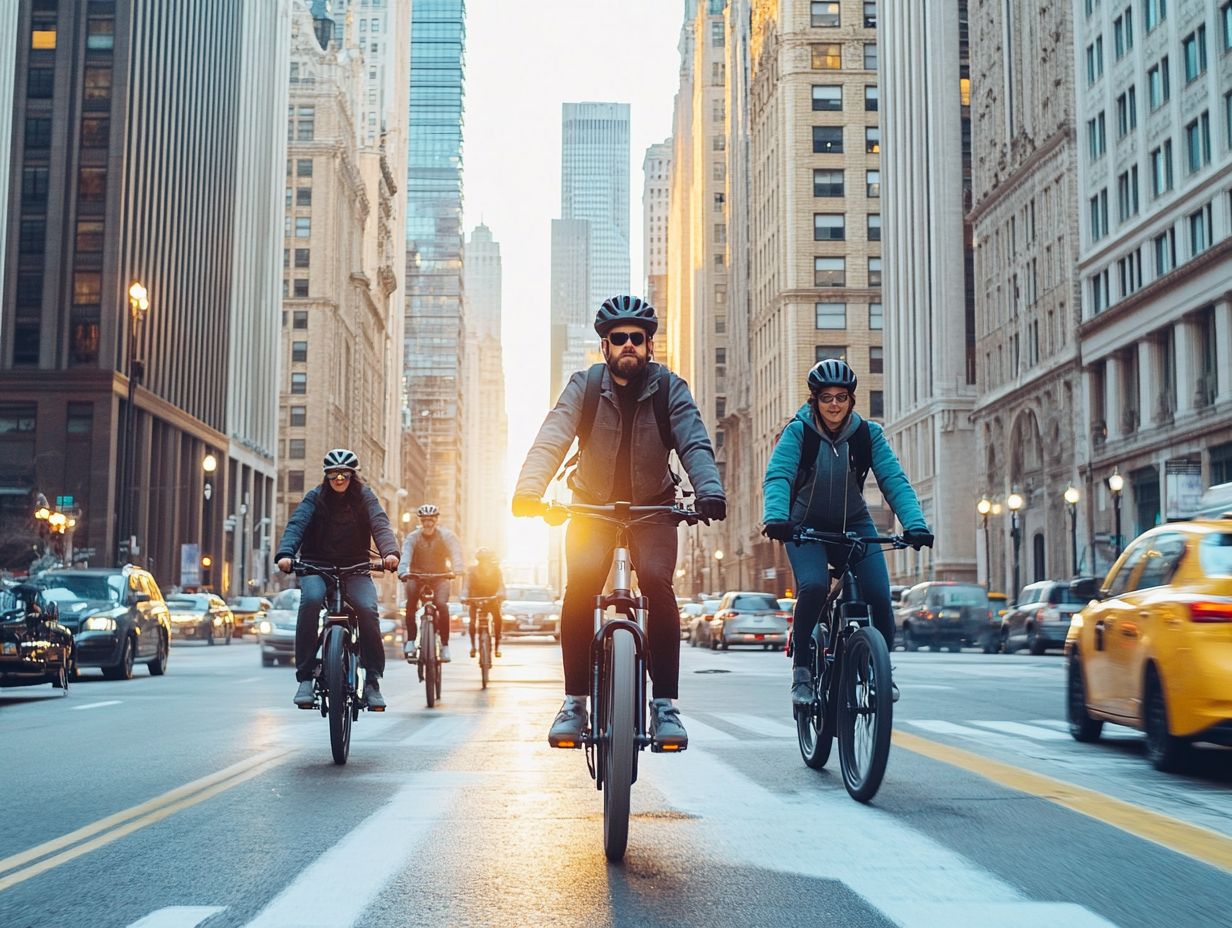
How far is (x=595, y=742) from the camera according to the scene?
19.8 feet

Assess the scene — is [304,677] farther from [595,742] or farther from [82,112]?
[82,112]

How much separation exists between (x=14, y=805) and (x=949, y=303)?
70.1 meters

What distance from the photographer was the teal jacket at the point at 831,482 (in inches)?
314

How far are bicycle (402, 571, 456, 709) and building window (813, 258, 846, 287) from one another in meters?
79.3

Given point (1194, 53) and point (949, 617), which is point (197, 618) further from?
point (1194, 53)

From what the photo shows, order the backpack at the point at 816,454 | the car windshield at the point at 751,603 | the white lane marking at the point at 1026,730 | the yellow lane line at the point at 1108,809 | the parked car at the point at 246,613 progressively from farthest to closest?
the parked car at the point at 246,613, the car windshield at the point at 751,603, the white lane marking at the point at 1026,730, the backpack at the point at 816,454, the yellow lane line at the point at 1108,809

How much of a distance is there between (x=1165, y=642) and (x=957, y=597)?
2904cm

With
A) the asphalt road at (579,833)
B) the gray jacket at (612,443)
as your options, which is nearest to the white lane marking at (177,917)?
the asphalt road at (579,833)

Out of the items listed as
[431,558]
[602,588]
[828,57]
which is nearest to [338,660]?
[602,588]

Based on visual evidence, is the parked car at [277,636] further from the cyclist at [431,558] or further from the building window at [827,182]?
the building window at [827,182]

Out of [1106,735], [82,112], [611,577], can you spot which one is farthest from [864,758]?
[82,112]

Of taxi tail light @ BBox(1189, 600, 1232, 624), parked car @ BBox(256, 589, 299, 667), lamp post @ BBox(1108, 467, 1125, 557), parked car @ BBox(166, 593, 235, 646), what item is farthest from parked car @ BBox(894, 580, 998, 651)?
taxi tail light @ BBox(1189, 600, 1232, 624)

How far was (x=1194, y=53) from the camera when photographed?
4694 cm

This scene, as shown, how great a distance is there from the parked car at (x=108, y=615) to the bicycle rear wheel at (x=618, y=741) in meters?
15.2
